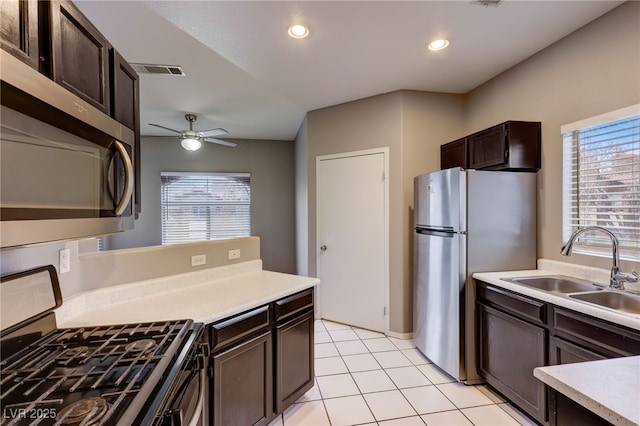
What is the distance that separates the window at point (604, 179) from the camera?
1868 millimetres

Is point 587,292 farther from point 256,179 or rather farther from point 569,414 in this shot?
point 256,179

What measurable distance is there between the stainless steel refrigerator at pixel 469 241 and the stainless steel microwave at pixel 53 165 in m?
2.20

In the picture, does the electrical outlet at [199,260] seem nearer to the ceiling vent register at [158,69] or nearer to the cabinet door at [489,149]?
the ceiling vent register at [158,69]

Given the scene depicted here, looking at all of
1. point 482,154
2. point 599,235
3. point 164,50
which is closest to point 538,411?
point 599,235

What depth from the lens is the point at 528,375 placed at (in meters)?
1.89

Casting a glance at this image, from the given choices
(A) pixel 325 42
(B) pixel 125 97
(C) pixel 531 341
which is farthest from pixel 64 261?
(C) pixel 531 341

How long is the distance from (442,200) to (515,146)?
0.70 m

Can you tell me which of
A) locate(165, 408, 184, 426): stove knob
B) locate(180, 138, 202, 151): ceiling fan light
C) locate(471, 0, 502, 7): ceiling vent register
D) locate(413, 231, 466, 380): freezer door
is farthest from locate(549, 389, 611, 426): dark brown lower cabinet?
locate(180, 138, 202, 151): ceiling fan light

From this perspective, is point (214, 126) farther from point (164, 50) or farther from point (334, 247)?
point (334, 247)

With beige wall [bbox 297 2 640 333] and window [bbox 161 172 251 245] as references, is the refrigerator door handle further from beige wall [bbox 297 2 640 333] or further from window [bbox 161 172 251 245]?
window [bbox 161 172 251 245]

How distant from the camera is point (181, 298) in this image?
68.3 inches

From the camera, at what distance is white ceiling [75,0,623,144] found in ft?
6.25

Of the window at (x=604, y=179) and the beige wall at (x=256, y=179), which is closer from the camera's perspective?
the window at (x=604, y=179)

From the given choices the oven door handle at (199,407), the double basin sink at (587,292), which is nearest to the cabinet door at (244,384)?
the oven door handle at (199,407)
